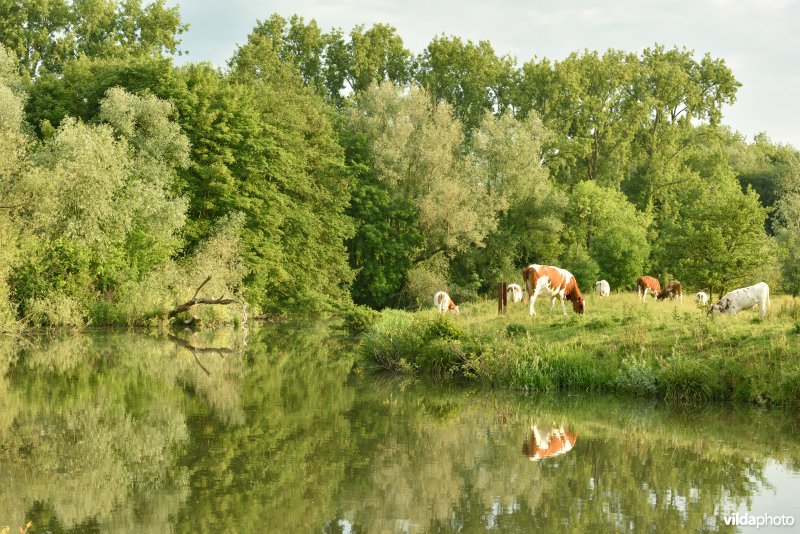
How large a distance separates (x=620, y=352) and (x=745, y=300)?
6959 millimetres

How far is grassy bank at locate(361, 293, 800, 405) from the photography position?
57.8ft

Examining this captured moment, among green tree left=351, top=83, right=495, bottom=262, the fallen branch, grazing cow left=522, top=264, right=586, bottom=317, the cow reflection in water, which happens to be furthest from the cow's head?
green tree left=351, top=83, right=495, bottom=262

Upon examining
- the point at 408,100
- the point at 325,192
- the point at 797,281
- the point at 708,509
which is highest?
the point at 408,100

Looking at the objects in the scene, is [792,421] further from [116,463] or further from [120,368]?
[120,368]

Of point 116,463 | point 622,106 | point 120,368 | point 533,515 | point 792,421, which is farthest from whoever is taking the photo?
point 622,106

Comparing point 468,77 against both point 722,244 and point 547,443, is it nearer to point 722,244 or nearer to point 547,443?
point 722,244

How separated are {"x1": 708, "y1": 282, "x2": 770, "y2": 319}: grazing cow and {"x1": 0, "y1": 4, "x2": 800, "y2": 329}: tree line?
1449cm

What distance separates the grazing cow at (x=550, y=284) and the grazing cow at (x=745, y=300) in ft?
15.2

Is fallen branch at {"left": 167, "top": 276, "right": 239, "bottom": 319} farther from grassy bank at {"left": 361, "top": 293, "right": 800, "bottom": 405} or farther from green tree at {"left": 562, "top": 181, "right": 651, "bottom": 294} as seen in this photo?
green tree at {"left": 562, "top": 181, "right": 651, "bottom": 294}

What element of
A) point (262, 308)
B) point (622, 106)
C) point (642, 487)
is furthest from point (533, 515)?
point (622, 106)

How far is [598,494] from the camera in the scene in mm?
11578

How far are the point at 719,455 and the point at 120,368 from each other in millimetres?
17490

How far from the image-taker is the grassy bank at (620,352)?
17625 millimetres

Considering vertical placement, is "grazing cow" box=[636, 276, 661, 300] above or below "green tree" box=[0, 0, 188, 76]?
below
